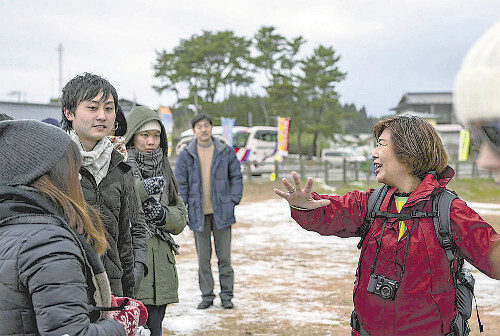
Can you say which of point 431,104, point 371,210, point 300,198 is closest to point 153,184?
point 300,198

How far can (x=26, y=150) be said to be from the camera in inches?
65.6

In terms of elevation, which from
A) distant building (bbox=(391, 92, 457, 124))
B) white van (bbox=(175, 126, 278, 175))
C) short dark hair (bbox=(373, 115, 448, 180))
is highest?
distant building (bbox=(391, 92, 457, 124))

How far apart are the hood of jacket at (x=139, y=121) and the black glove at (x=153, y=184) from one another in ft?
1.05

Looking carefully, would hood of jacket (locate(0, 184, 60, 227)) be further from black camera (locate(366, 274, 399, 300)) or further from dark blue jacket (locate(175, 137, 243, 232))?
dark blue jacket (locate(175, 137, 243, 232))

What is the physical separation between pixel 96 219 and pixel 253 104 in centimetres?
4291

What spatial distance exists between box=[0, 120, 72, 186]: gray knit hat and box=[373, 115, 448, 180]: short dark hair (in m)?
1.58

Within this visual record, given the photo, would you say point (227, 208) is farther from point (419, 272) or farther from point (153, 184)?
point (419, 272)

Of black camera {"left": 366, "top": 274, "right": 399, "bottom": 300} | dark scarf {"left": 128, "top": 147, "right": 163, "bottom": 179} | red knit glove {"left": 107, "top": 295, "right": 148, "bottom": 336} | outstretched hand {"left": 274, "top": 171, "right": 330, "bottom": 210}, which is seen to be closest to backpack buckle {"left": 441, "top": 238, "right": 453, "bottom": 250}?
black camera {"left": 366, "top": 274, "right": 399, "bottom": 300}

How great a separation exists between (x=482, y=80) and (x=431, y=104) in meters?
53.0

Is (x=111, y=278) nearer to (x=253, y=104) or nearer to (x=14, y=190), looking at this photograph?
(x=14, y=190)

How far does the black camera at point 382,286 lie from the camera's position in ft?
8.26

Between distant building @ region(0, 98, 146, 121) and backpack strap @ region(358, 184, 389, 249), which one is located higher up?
distant building @ region(0, 98, 146, 121)

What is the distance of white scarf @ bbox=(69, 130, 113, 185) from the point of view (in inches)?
100

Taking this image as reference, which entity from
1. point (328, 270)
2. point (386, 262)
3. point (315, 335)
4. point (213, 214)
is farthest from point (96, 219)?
point (328, 270)
